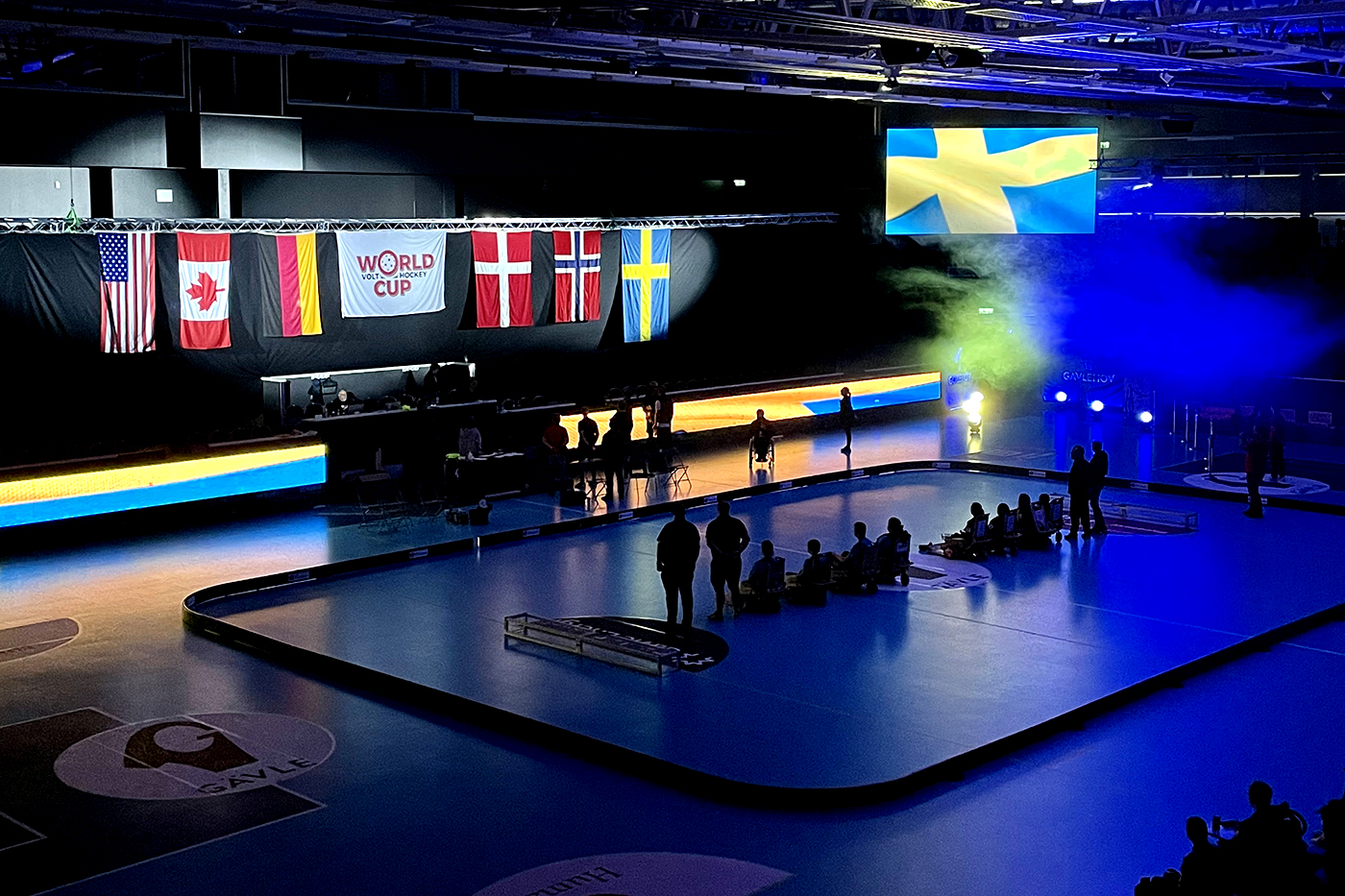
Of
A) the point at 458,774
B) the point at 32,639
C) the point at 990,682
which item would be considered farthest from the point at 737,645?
the point at 32,639

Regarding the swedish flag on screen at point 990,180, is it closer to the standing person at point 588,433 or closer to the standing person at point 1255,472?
the standing person at point 1255,472

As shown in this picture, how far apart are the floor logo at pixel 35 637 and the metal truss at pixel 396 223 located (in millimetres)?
6880

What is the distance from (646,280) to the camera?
27734mm

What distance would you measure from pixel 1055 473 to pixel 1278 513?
339 centimetres

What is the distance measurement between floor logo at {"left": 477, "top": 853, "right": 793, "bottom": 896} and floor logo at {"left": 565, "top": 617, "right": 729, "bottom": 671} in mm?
3805

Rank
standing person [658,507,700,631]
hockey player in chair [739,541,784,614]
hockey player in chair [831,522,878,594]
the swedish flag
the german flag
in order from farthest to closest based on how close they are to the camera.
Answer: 1. the swedish flag
2. the german flag
3. hockey player in chair [831,522,878,594]
4. hockey player in chair [739,541,784,614]
5. standing person [658,507,700,631]

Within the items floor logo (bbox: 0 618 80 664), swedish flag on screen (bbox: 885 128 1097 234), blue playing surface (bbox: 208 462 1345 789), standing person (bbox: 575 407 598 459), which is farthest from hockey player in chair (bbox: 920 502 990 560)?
swedish flag on screen (bbox: 885 128 1097 234)

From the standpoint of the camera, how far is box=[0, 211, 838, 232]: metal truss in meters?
19.8

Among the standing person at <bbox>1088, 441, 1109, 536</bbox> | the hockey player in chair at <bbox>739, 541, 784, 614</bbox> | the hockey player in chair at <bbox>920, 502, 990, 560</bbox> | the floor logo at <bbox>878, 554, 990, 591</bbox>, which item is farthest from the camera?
the standing person at <bbox>1088, 441, 1109, 536</bbox>

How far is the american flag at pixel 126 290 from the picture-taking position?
2034 cm

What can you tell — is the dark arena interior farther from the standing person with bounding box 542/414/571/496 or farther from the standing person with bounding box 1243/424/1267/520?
the standing person with bounding box 1243/424/1267/520

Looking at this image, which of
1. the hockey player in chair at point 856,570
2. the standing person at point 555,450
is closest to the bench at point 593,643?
the hockey player in chair at point 856,570

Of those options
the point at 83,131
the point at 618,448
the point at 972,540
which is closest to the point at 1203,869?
the point at 972,540

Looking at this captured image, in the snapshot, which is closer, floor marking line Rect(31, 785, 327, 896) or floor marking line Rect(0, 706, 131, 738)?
floor marking line Rect(31, 785, 327, 896)
